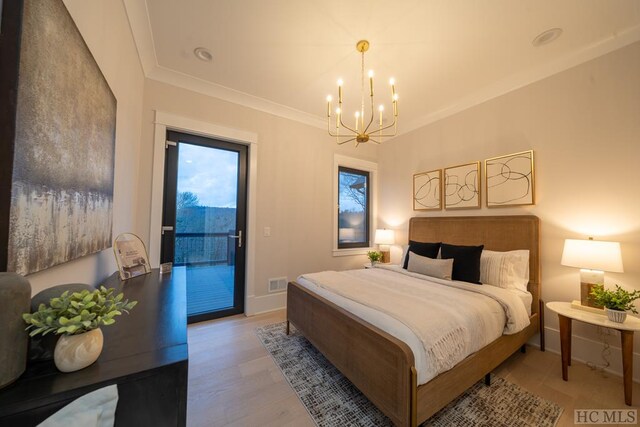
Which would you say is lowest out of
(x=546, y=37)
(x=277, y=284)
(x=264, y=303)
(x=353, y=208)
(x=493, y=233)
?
(x=264, y=303)

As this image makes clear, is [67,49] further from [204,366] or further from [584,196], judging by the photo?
[584,196]

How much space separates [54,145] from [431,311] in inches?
84.7

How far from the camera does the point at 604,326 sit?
1717mm

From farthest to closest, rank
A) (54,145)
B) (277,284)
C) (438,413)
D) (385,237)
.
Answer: (385,237) < (277,284) < (438,413) < (54,145)

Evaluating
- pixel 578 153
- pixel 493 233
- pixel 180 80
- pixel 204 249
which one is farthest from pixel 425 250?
pixel 180 80

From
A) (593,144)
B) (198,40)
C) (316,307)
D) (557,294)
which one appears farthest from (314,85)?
(557,294)

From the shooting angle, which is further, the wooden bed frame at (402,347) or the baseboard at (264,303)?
the baseboard at (264,303)

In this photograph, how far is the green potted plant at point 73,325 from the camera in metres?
0.64

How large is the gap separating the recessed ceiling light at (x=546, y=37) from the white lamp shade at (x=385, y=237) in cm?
271

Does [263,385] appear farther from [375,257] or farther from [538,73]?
[538,73]

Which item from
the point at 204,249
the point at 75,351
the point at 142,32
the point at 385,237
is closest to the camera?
the point at 75,351

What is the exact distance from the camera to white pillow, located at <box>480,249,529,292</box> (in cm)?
239

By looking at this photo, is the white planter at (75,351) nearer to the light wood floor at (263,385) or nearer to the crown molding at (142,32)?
Answer: the light wood floor at (263,385)

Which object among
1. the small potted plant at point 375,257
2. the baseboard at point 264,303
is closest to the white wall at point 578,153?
the small potted plant at point 375,257
